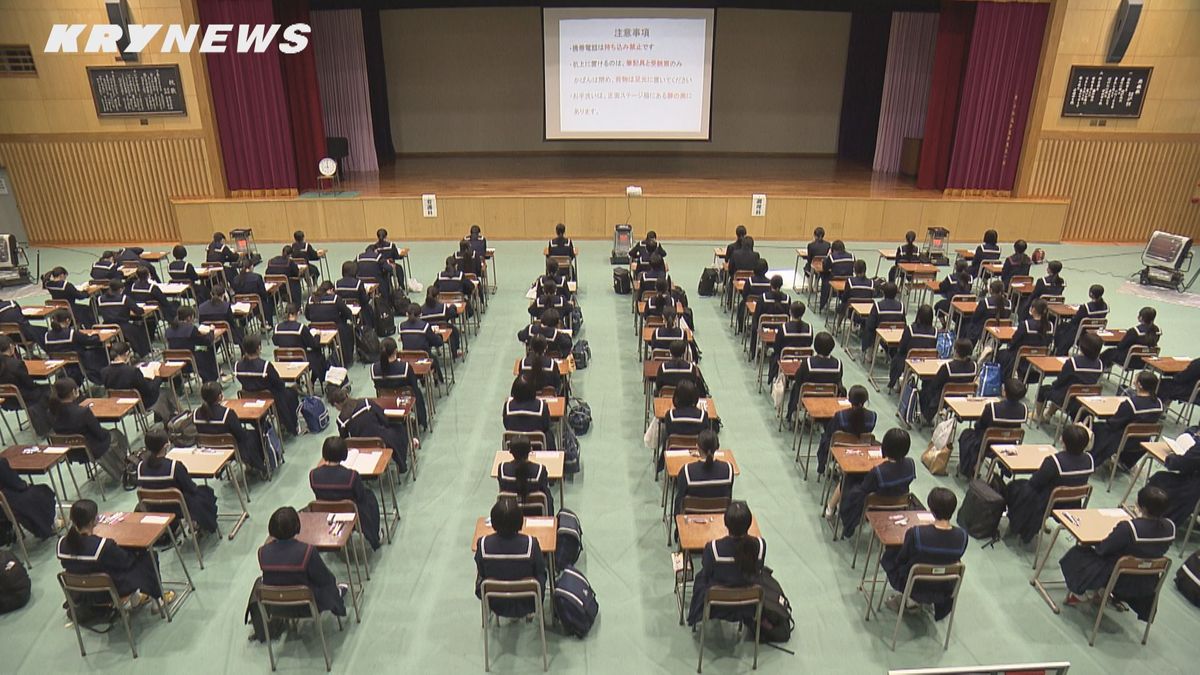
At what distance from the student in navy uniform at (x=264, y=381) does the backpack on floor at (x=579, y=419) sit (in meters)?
3.10

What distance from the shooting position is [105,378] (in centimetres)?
801

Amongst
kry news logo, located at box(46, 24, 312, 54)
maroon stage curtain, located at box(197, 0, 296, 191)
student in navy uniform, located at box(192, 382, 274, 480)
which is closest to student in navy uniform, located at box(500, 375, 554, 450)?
student in navy uniform, located at box(192, 382, 274, 480)

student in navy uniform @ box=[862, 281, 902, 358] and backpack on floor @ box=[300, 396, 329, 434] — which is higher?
student in navy uniform @ box=[862, 281, 902, 358]

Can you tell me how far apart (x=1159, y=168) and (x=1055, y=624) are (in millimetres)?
15042

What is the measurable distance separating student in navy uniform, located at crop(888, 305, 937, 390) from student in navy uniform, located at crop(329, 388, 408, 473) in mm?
5886

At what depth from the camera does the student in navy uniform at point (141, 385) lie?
798 centimetres

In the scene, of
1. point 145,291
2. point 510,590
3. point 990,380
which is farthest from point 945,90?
point 145,291

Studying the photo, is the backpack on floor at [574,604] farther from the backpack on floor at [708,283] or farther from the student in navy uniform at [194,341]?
the backpack on floor at [708,283]

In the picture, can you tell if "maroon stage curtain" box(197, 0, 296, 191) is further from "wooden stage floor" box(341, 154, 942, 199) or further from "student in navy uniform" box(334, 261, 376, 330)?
"student in navy uniform" box(334, 261, 376, 330)

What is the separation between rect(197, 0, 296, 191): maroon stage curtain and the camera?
15.5 m

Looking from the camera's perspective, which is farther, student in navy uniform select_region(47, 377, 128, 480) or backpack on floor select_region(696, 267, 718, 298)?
backpack on floor select_region(696, 267, 718, 298)

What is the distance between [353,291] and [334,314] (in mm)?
865

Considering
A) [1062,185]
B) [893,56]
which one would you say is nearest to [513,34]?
[893,56]

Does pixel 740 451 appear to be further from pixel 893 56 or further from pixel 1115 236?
pixel 893 56
